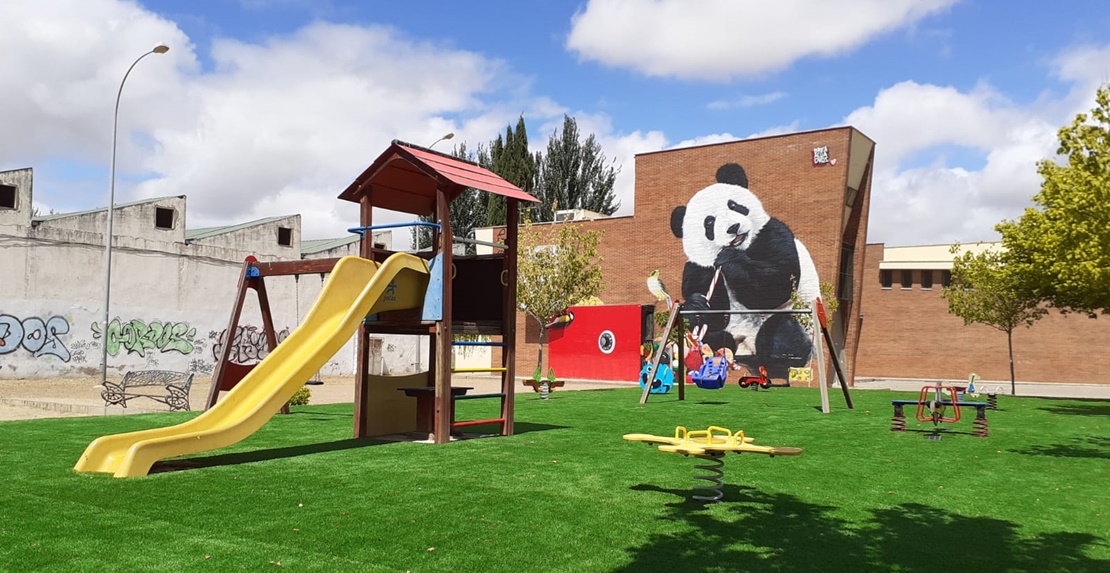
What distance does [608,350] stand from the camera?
39.9 m

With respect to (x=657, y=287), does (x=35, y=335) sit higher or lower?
lower

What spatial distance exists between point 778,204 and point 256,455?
32.4m

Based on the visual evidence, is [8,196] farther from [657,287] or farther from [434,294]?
[657,287]

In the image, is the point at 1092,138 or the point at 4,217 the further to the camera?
the point at 4,217

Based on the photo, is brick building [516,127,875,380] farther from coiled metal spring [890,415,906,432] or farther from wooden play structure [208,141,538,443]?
wooden play structure [208,141,538,443]

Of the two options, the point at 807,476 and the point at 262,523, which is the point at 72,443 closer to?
the point at 262,523

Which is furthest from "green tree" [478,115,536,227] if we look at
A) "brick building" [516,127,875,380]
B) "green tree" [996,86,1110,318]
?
"green tree" [996,86,1110,318]

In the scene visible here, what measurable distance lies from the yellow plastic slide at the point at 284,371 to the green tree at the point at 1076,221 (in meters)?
15.1

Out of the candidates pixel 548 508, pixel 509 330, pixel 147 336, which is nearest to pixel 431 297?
pixel 509 330

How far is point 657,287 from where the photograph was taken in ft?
142

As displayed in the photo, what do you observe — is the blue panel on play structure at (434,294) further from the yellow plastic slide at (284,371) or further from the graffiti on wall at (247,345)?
the graffiti on wall at (247,345)

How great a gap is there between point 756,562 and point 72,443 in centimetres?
1003

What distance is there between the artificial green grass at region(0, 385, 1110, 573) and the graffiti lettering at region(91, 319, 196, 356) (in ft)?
56.2

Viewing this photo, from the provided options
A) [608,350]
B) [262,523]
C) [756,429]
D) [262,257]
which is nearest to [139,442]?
[262,523]
